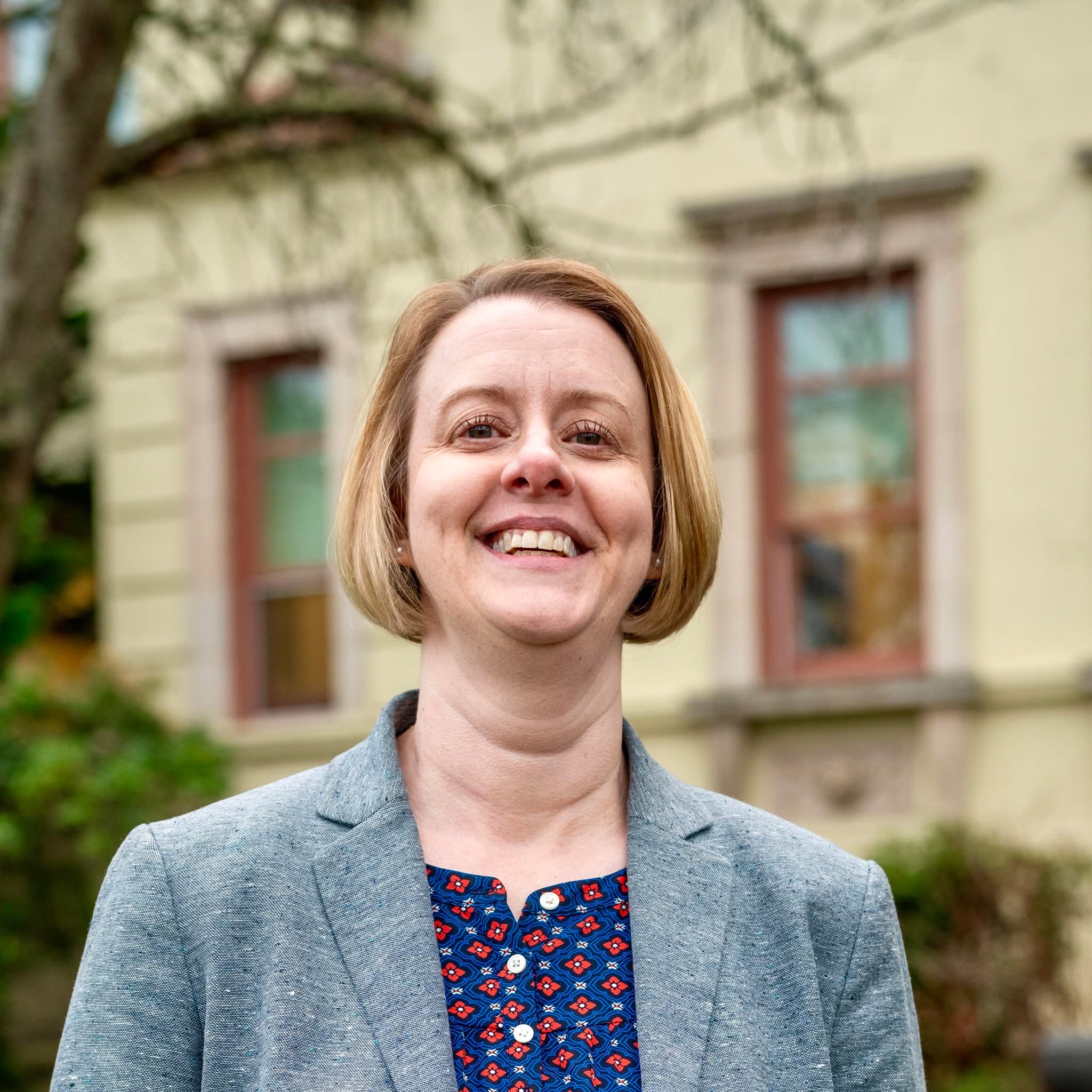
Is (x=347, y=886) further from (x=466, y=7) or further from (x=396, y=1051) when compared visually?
(x=466, y=7)

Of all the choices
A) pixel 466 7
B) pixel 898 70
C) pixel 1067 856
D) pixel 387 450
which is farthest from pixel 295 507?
pixel 387 450

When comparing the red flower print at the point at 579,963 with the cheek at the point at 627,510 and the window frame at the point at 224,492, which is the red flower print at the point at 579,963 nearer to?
the cheek at the point at 627,510

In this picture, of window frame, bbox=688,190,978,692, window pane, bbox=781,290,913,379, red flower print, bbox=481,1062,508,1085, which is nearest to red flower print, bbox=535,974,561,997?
red flower print, bbox=481,1062,508,1085

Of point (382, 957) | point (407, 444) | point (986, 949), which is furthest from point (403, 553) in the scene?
point (986, 949)

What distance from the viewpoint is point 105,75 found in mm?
6238

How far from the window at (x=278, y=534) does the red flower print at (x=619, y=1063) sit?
10.3 metres

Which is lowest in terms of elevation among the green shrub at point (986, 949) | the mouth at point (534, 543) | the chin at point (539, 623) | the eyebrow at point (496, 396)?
the green shrub at point (986, 949)

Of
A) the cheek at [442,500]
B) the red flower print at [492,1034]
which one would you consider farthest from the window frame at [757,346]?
the red flower print at [492,1034]

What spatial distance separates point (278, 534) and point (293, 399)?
883 millimetres

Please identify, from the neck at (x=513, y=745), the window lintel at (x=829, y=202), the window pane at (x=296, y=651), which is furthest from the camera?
the window pane at (x=296, y=651)

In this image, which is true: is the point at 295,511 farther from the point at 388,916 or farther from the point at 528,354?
the point at 388,916

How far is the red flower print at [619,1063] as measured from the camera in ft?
6.99

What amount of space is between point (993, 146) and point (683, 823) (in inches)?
353

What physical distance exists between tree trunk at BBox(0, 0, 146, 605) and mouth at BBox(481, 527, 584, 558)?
13.9 feet
